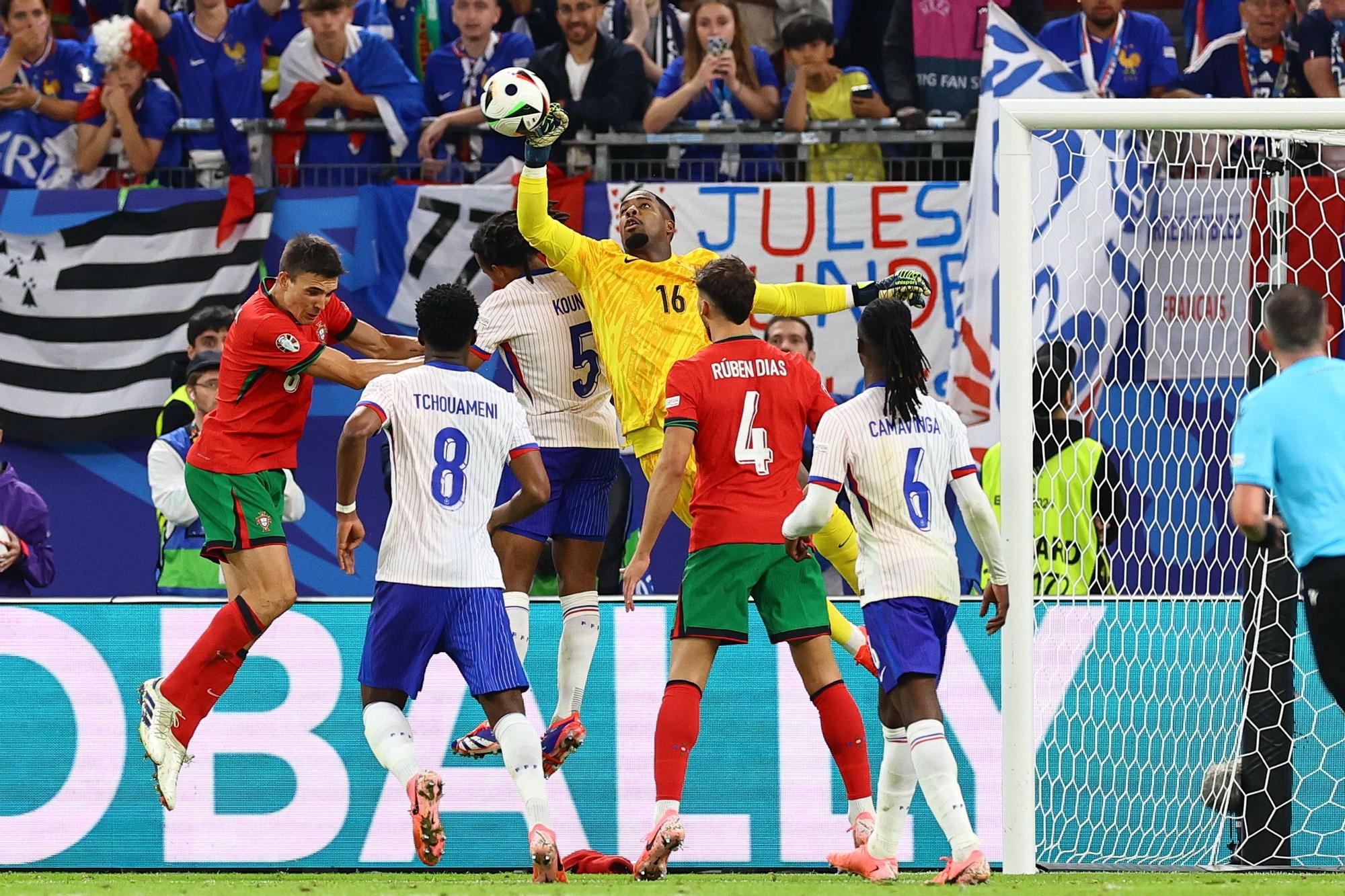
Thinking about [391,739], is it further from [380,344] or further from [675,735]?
[380,344]

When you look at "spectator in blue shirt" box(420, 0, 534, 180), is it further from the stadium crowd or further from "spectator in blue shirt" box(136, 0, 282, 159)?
"spectator in blue shirt" box(136, 0, 282, 159)

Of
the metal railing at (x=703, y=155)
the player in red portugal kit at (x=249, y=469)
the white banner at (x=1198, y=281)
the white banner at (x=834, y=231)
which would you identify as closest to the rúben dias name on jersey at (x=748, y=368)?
the player in red portugal kit at (x=249, y=469)

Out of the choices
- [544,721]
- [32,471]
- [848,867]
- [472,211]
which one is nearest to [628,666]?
[544,721]

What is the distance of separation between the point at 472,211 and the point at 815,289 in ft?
14.0

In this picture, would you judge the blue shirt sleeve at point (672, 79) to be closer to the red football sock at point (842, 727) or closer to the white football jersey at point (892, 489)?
the white football jersey at point (892, 489)

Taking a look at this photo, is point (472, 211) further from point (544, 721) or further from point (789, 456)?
point (789, 456)

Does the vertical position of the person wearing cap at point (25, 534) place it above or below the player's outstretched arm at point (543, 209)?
below

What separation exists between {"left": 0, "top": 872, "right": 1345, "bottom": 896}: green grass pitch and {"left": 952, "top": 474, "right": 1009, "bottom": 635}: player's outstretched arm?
40.2 inches

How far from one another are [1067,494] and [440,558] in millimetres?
3661

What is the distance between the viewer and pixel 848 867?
696 centimetres

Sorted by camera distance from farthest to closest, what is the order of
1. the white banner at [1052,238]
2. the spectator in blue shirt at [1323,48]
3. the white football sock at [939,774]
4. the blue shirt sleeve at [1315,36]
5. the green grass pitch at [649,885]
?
the blue shirt sleeve at [1315,36] → the spectator in blue shirt at [1323,48] → the white banner at [1052,238] → the white football sock at [939,774] → the green grass pitch at [649,885]

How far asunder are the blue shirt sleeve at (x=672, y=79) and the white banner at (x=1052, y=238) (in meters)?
2.02

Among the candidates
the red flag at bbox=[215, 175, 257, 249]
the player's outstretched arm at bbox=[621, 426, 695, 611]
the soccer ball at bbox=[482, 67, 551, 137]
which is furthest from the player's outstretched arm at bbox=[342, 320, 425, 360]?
the red flag at bbox=[215, 175, 257, 249]

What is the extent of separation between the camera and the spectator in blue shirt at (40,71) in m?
11.8
